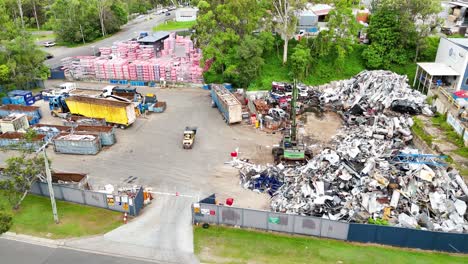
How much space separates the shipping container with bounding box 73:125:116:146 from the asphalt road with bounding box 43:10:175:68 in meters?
31.4

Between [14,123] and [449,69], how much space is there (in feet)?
162

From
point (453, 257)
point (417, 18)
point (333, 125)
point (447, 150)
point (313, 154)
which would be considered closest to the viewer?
point (453, 257)

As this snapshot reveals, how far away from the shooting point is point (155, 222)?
26.6 meters

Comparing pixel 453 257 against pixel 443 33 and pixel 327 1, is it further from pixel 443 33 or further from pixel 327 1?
pixel 443 33

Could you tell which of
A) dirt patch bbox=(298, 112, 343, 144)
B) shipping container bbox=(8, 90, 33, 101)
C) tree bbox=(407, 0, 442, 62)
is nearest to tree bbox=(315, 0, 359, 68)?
tree bbox=(407, 0, 442, 62)

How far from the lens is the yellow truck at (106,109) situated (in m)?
40.6

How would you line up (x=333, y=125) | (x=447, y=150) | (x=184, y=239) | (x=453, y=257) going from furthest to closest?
(x=333, y=125), (x=447, y=150), (x=184, y=239), (x=453, y=257)

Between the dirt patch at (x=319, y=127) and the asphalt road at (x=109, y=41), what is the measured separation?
45.7 m

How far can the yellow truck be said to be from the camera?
40.6 m

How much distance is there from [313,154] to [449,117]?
14.4 m

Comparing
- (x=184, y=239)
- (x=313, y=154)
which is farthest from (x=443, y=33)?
(x=184, y=239)

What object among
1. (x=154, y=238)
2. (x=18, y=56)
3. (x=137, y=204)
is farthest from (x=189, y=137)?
(x=18, y=56)

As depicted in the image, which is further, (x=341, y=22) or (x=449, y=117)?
(x=341, y=22)

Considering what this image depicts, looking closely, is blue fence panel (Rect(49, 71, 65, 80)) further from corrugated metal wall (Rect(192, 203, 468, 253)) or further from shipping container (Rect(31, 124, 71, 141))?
corrugated metal wall (Rect(192, 203, 468, 253))
